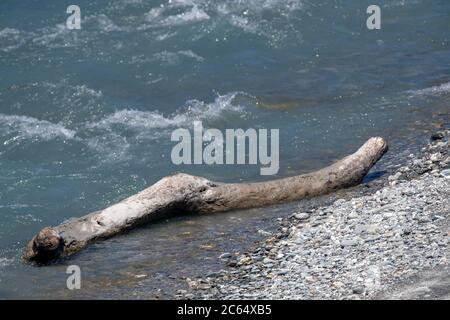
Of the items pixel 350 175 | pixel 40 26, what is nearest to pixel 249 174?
pixel 350 175

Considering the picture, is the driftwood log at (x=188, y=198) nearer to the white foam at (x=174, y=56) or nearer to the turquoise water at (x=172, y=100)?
the turquoise water at (x=172, y=100)

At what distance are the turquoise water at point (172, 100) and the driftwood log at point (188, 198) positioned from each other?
0.53 feet

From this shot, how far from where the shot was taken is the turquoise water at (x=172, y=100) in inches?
457

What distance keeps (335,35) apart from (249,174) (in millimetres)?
6555

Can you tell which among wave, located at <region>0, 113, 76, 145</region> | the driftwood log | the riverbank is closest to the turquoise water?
wave, located at <region>0, 113, 76, 145</region>

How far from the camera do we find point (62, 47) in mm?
18359

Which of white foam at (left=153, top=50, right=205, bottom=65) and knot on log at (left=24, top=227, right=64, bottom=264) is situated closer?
knot on log at (left=24, top=227, right=64, bottom=264)

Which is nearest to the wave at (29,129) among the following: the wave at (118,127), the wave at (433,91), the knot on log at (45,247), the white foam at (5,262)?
the wave at (118,127)

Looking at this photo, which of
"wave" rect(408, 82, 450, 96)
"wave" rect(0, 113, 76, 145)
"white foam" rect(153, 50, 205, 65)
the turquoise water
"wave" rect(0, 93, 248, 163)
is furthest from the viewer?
"white foam" rect(153, 50, 205, 65)

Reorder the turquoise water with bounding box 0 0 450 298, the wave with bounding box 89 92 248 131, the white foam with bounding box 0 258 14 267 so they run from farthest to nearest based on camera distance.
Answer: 1. the wave with bounding box 89 92 248 131
2. the turquoise water with bounding box 0 0 450 298
3. the white foam with bounding box 0 258 14 267

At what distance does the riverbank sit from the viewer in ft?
30.7

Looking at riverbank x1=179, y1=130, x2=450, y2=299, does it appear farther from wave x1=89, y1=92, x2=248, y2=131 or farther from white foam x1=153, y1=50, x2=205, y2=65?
white foam x1=153, y1=50, x2=205, y2=65

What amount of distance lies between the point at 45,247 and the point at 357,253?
3386 mm

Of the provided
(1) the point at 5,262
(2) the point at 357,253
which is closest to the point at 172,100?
(1) the point at 5,262
